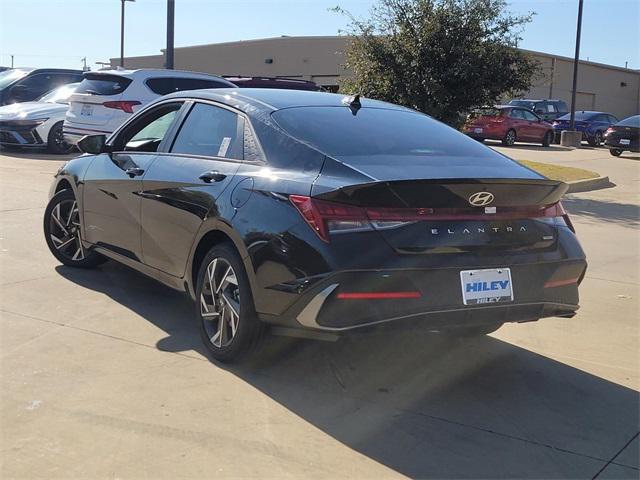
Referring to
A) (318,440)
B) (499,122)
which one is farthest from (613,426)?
(499,122)

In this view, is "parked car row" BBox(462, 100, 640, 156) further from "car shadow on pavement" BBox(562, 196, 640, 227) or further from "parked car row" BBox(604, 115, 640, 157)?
"car shadow on pavement" BBox(562, 196, 640, 227)

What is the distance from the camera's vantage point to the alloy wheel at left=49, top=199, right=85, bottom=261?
629 centimetres

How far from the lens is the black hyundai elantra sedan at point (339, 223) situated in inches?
142

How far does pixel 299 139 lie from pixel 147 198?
4.76 ft

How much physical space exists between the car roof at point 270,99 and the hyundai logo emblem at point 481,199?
143 centimetres

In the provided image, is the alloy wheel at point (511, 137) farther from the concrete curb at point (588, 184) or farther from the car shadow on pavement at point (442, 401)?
the car shadow on pavement at point (442, 401)

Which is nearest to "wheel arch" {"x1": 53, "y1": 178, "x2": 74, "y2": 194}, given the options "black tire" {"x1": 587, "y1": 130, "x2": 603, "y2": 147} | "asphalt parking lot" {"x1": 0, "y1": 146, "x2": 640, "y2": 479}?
"asphalt parking lot" {"x1": 0, "y1": 146, "x2": 640, "y2": 479}

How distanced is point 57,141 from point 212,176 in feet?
42.1

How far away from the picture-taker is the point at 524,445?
3.50 m

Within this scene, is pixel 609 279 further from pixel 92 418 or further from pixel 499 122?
pixel 499 122

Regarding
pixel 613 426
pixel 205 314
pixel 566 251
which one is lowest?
pixel 613 426

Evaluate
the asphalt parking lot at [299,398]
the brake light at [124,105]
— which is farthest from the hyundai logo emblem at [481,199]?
the brake light at [124,105]

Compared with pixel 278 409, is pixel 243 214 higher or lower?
higher

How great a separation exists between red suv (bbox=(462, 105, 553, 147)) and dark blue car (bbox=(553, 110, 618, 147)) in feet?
13.2
